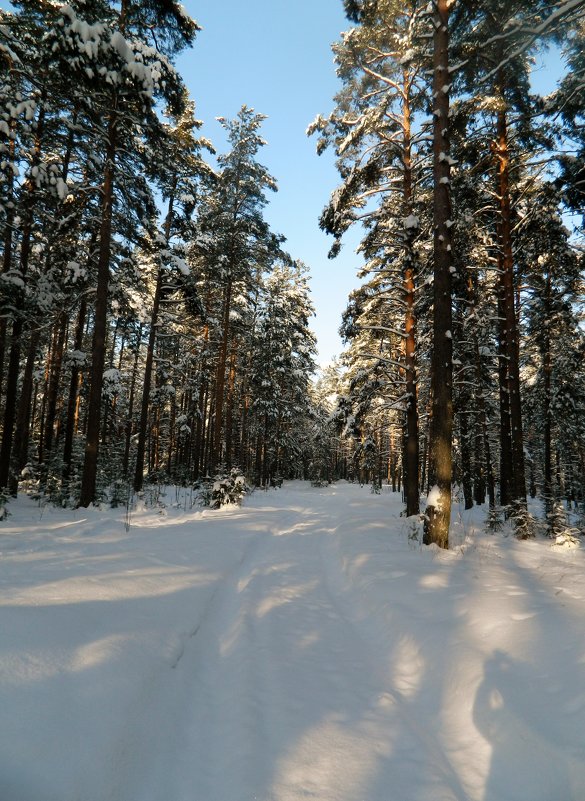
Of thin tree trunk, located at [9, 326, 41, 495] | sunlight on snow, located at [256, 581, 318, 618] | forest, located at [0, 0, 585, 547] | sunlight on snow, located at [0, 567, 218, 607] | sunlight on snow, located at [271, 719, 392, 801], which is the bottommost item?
sunlight on snow, located at [256, 581, 318, 618]

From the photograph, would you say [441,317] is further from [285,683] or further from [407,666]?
[285,683]

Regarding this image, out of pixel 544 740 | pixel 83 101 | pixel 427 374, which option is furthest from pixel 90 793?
pixel 427 374

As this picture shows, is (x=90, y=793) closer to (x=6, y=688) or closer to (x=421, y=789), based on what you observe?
(x=6, y=688)

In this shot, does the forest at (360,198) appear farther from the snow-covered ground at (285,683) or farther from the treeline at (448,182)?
the snow-covered ground at (285,683)

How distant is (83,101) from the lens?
9.45 meters

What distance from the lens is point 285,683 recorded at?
3.30m

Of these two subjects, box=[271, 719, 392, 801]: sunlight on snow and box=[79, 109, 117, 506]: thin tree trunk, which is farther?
box=[79, 109, 117, 506]: thin tree trunk

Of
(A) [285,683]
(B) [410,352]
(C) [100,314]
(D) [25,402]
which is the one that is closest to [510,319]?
(B) [410,352]

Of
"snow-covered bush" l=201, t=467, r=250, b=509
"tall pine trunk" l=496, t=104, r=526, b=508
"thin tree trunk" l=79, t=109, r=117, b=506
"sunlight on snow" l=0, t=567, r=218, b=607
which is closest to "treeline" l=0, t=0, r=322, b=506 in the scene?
"thin tree trunk" l=79, t=109, r=117, b=506

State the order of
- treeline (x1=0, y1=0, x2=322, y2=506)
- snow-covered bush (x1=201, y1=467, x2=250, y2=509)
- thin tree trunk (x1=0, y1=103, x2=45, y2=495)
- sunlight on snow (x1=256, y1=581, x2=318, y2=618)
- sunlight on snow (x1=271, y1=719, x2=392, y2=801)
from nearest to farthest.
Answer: sunlight on snow (x1=271, y1=719, x2=392, y2=801) < sunlight on snow (x1=256, y1=581, x2=318, y2=618) < treeline (x1=0, y1=0, x2=322, y2=506) < thin tree trunk (x1=0, y1=103, x2=45, y2=495) < snow-covered bush (x1=201, y1=467, x2=250, y2=509)

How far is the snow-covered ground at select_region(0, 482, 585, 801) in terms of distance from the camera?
2250 millimetres

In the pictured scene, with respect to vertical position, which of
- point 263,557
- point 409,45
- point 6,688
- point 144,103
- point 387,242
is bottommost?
point 263,557

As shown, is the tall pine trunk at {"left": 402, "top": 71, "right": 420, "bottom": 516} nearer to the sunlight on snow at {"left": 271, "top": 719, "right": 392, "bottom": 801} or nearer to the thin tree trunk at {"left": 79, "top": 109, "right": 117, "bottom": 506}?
the thin tree trunk at {"left": 79, "top": 109, "right": 117, "bottom": 506}

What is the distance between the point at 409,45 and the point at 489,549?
12.7 m
